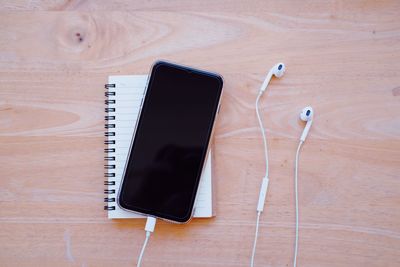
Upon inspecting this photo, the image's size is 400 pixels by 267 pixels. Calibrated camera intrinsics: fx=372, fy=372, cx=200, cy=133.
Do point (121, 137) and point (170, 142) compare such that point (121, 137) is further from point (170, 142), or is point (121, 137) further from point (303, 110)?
point (303, 110)

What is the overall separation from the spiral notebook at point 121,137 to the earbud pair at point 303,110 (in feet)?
0.51

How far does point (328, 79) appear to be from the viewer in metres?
0.63

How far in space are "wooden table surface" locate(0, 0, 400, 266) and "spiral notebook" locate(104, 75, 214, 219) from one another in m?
0.02

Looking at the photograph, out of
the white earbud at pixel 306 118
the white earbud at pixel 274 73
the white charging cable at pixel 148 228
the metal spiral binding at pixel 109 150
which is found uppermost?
the white earbud at pixel 274 73

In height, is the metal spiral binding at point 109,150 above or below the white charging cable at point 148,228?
above

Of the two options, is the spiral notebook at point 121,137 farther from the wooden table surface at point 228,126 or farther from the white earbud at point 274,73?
the white earbud at point 274,73

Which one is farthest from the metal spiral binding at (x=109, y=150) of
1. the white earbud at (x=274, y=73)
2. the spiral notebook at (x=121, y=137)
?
the white earbud at (x=274, y=73)

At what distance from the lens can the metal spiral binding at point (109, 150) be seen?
2.00 feet

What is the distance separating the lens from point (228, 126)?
0.63m

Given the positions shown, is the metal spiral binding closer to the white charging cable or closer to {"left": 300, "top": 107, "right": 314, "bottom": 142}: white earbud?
the white charging cable

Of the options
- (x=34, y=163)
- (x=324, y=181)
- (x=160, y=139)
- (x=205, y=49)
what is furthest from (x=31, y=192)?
(x=324, y=181)

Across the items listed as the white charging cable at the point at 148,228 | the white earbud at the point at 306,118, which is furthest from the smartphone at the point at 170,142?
the white earbud at the point at 306,118

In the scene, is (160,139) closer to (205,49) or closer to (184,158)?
(184,158)

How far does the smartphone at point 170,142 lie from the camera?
0.59 m
